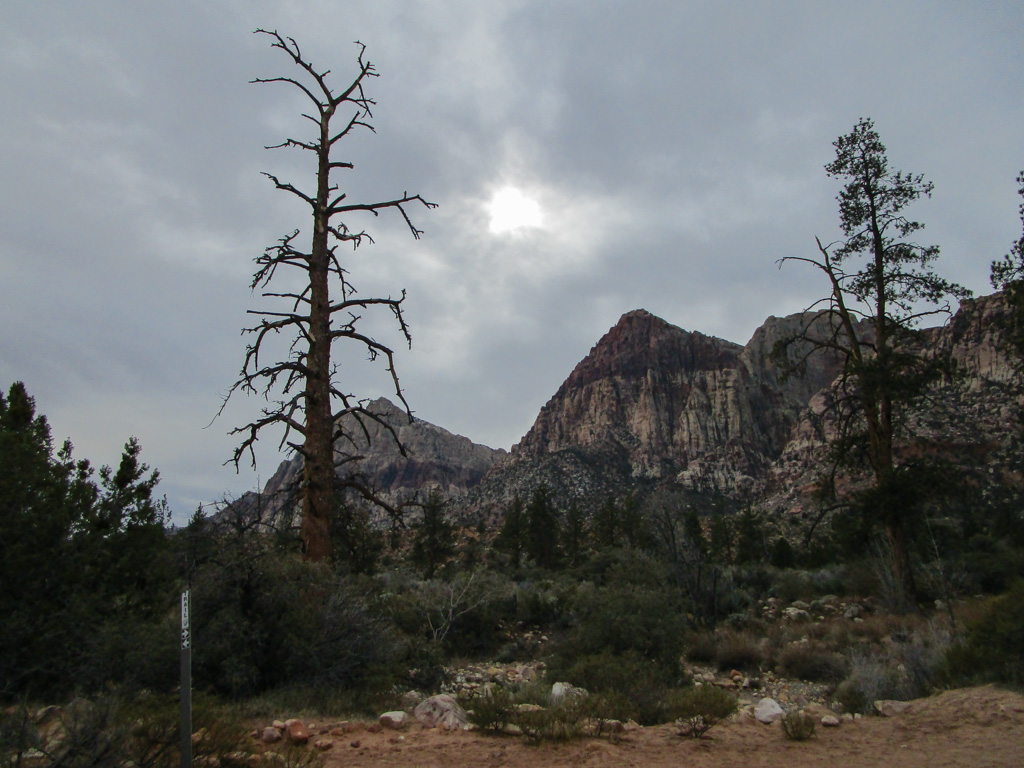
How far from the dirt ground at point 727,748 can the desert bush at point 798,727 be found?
0.07 meters

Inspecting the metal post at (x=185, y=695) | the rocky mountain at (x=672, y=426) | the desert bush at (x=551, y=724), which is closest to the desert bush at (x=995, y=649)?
the desert bush at (x=551, y=724)

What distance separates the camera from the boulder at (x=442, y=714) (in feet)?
17.7

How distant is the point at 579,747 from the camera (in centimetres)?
497

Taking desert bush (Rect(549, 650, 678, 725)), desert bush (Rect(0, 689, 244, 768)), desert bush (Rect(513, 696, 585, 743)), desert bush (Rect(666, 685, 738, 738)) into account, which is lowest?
desert bush (Rect(549, 650, 678, 725))

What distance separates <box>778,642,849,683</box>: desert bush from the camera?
40.4 feet

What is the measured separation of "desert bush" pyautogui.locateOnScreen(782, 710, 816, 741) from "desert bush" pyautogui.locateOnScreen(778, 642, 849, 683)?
281 inches

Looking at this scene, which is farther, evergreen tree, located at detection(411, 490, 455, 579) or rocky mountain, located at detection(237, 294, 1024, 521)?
rocky mountain, located at detection(237, 294, 1024, 521)

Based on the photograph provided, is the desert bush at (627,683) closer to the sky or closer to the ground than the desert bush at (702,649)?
closer to the sky

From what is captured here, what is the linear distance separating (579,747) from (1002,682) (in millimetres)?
5909

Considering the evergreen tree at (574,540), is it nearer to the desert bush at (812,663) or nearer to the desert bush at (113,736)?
the desert bush at (812,663)

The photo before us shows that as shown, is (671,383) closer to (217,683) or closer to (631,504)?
(631,504)

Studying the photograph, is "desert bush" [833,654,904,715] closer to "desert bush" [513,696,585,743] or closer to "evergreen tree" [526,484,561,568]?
"desert bush" [513,696,585,743]

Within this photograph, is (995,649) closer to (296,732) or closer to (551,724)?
(551,724)

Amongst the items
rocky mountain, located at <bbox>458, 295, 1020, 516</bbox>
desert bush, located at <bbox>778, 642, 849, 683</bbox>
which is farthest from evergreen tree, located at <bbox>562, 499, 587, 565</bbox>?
rocky mountain, located at <bbox>458, 295, 1020, 516</bbox>
